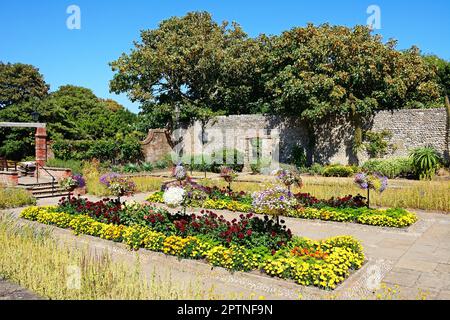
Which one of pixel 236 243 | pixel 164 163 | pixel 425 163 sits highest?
pixel 425 163

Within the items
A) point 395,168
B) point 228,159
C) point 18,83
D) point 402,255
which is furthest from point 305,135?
point 18,83

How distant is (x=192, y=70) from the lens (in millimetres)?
22453

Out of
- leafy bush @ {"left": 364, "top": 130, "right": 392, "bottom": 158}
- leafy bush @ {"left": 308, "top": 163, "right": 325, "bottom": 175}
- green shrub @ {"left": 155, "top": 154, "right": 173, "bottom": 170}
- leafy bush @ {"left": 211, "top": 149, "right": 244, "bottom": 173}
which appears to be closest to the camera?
leafy bush @ {"left": 308, "top": 163, "right": 325, "bottom": 175}

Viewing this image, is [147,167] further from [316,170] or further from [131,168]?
[316,170]

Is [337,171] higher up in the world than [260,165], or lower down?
lower down

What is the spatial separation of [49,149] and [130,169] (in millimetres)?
3868

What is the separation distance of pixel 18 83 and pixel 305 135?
2336 centimetres

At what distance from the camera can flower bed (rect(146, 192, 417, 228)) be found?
8.04 meters

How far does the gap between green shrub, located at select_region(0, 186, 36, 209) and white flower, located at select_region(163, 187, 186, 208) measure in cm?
679

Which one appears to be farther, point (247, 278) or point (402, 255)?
point (402, 255)

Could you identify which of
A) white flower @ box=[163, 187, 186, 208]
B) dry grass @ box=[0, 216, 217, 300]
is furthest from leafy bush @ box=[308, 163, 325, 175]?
dry grass @ box=[0, 216, 217, 300]

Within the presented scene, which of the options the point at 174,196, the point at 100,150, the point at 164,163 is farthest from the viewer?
the point at 164,163

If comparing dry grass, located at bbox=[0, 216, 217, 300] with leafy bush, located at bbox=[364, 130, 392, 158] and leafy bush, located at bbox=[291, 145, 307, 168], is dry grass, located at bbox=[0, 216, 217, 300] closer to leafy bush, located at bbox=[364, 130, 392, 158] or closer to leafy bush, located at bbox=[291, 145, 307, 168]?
leafy bush, located at bbox=[364, 130, 392, 158]

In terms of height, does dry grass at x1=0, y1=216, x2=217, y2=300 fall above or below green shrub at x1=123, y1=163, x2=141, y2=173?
below
